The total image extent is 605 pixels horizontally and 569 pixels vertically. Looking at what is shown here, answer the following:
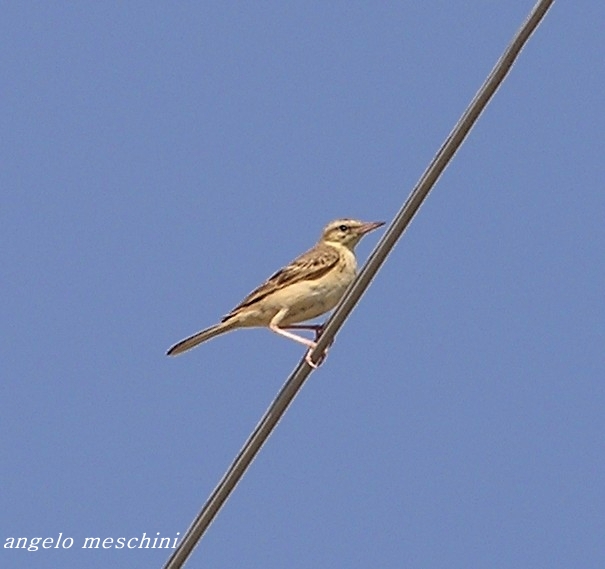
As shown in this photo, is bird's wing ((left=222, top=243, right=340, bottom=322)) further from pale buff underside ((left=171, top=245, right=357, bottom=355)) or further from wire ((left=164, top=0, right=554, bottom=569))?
wire ((left=164, top=0, right=554, bottom=569))

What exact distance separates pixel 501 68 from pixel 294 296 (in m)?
5.35

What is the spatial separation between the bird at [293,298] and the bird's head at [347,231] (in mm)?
362

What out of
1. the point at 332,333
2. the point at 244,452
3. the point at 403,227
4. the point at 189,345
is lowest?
the point at 189,345

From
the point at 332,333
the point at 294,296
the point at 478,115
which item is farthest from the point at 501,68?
the point at 294,296

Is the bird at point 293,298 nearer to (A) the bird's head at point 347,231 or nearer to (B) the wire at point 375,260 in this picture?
(A) the bird's head at point 347,231

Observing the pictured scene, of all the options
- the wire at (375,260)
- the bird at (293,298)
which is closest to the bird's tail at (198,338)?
the bird at (293,298)

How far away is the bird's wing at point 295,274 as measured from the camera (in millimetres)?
13211

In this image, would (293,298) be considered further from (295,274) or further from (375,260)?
(375,260)

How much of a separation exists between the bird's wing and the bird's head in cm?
45

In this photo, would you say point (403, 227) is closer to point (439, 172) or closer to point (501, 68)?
point (439, 172)


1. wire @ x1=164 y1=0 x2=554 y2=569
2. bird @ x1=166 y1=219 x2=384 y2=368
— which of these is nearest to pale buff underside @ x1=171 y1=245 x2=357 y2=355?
bird @ x1=166 y1=219 x2=384 y2=368

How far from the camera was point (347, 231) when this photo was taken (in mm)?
13945

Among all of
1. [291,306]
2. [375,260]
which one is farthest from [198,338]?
[375,260]

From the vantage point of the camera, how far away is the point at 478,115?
26.3 feet
